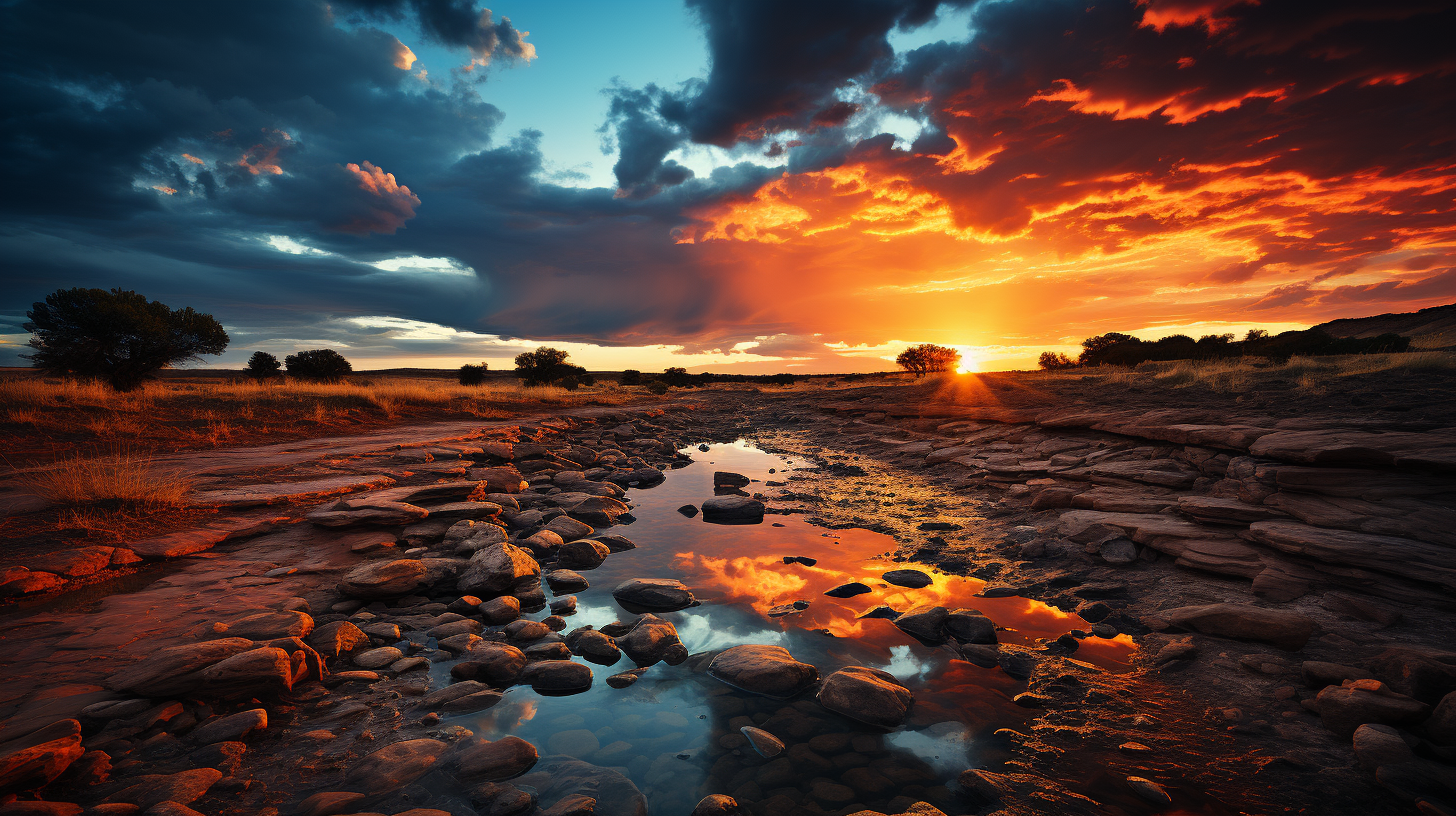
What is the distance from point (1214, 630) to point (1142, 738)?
76.5 inches

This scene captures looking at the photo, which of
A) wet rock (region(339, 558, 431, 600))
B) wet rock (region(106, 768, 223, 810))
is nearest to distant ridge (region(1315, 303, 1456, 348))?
wet rock (region(339, 558, 431, 600))

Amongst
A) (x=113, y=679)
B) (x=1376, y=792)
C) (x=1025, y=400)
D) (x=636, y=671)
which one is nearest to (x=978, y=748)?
(x=1376, y=792)

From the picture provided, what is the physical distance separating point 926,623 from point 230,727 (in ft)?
19.8

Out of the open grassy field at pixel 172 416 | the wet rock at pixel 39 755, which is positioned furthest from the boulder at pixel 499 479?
the open grassy field at pixel 172 416

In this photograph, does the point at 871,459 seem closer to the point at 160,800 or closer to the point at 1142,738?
the point at 1142,738

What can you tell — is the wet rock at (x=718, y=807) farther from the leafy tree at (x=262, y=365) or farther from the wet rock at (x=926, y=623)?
the leafy tree at (x=262, y=365)

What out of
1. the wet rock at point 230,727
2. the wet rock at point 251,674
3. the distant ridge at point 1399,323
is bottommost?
the wet rock at point 230,727

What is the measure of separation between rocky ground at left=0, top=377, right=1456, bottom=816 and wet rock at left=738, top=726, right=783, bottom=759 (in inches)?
0.8

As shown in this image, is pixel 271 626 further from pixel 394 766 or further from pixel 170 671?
pixel 394 766

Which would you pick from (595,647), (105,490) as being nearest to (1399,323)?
(595,647)

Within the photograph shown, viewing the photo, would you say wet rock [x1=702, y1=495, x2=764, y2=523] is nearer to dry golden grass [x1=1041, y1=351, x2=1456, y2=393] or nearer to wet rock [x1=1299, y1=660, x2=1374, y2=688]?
wet rock [x1=1299, y1=660, x2=1374, y2=688]

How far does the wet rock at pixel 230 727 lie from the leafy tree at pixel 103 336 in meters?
31.3

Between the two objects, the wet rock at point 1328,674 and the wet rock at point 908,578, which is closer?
the wet rock at point 1328,674

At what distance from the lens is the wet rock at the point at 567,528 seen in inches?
335
